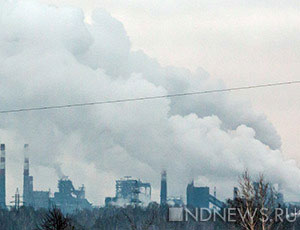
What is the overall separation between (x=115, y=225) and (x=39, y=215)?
13000 mm

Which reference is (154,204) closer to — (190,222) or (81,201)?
(190,222)

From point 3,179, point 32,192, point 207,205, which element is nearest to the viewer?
point 207,205

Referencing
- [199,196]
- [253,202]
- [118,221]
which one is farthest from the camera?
[199,196]

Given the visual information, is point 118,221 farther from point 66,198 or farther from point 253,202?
point 253,202

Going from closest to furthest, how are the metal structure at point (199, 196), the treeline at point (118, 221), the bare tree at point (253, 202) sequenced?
1. the bare tree at point (253, 202)
2. the treeline at point (118, 221)
3. the metal structure at point (199, 196)

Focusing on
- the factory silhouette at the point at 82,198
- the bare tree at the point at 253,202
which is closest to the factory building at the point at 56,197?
the factory silhouette at the point at 82,198

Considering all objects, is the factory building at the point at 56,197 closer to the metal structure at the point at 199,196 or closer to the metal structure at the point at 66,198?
the metal structure at the point at 66,198

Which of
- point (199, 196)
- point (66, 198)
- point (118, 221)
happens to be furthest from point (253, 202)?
point (66, 198)

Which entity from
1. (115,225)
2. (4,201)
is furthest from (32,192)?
(115,225)

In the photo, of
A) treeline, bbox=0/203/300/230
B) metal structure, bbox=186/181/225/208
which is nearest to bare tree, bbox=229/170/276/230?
treeline, bbox=0/203/300/230

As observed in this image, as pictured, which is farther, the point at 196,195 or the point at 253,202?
the point at 196,195

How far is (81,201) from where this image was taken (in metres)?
171

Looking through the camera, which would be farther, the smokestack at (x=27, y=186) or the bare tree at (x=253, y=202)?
the smokestack at (x=27, y=186)

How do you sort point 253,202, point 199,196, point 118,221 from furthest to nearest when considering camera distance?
point 199,196, point 118,221, point 253,202
